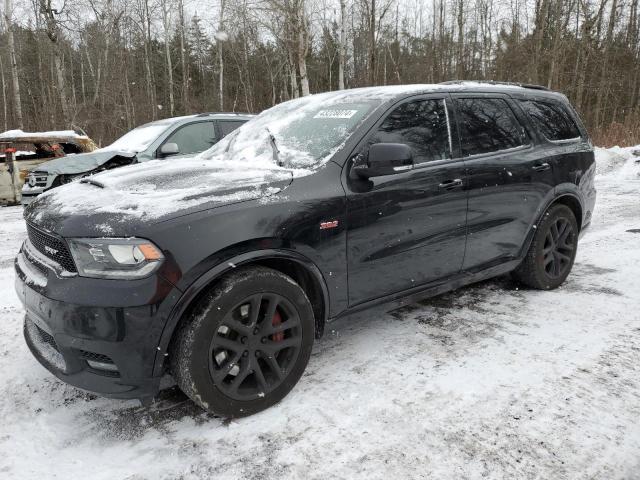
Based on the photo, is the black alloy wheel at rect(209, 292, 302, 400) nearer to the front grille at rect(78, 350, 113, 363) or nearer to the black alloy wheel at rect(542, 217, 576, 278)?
the front grille at rect(78, 350, 113, 363)

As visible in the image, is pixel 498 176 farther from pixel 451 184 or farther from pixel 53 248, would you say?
pixel 53 248

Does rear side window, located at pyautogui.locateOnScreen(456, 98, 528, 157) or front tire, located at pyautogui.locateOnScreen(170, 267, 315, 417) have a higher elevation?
rear side window, located at pyautogui.locateOnScreen(456, 98, 528, 157)

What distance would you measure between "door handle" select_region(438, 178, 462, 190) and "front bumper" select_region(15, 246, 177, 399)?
2.00m

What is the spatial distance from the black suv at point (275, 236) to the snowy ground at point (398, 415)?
271 mm

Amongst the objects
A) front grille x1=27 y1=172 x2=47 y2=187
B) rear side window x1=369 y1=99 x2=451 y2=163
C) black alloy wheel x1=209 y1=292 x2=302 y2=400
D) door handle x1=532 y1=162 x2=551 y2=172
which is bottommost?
black alloy wheel x1=209 y1=292 x2=302 y2=400

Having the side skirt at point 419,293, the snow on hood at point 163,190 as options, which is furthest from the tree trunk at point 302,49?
the snow on hood at point 163,190

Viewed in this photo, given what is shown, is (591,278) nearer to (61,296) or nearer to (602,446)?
(602,446)

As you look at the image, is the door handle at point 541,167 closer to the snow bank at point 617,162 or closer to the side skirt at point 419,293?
the side skirt at point 419,293

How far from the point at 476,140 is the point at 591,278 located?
7.08 feet

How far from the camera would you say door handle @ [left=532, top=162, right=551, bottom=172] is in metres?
3.91

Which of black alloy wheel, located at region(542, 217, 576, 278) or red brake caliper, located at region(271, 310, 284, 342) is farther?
black alloy wheel, located at region(542, 217, 576, 278)

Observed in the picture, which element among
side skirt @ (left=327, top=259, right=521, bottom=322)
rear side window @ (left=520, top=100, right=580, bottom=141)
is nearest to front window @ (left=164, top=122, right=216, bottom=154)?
rear side window @ (left=520, top=100, right=580, bottom=141)

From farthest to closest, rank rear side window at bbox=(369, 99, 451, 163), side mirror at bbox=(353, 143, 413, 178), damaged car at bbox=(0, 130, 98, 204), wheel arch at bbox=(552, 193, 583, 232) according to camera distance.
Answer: damaged car at bbox=(0, 130, 98, 204)
wheel arch at bbox=(552, 193, 583, 232)
rear side window at bbox=(369, 99, 451, 163)
side mirror at bbox=(353, 143, 413, 178)

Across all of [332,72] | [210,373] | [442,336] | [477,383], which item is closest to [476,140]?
[442,336]
